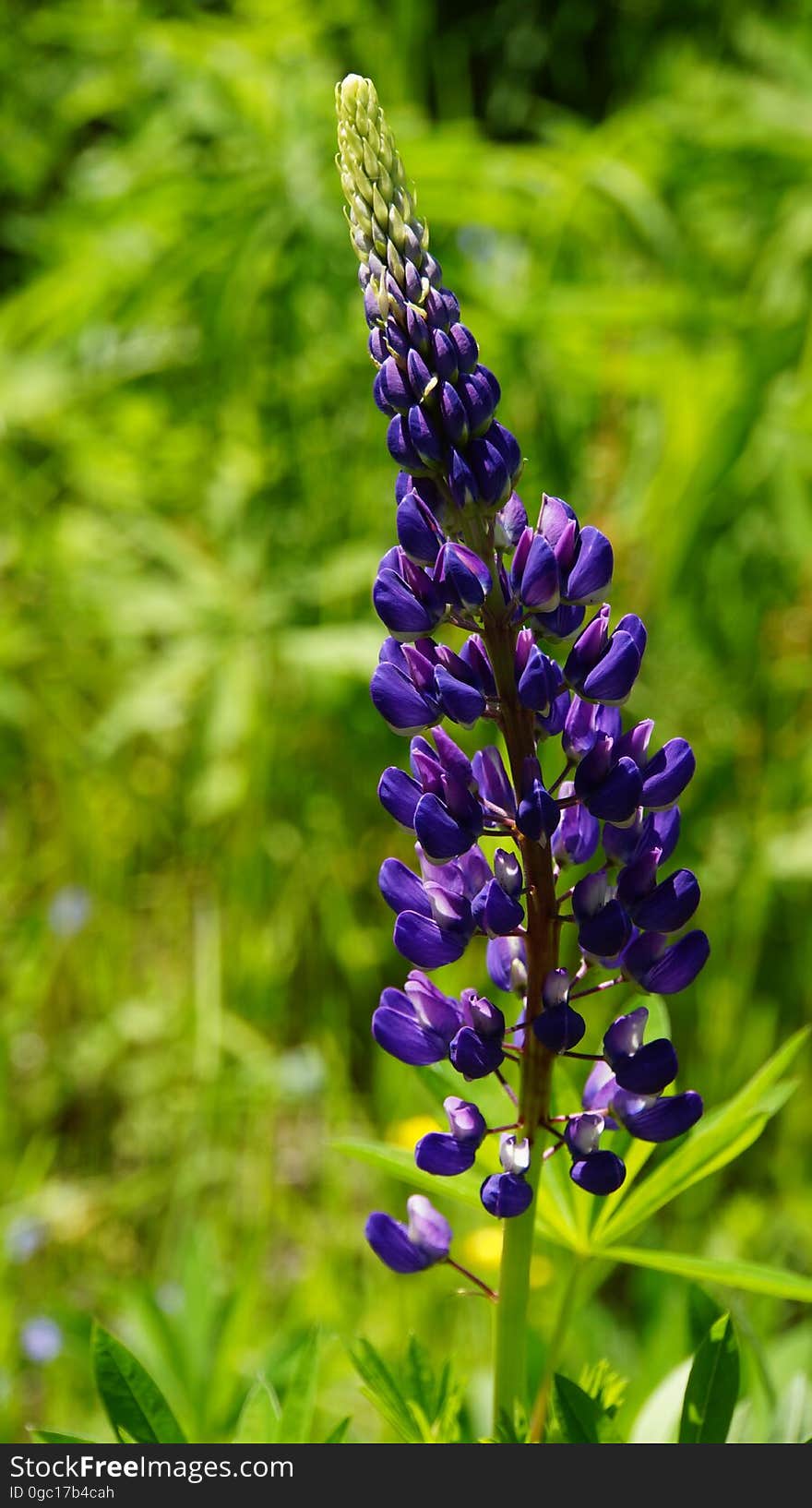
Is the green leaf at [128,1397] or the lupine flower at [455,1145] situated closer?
the lupine flower at [455,1145]

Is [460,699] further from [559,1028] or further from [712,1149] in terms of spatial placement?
[712,1149]

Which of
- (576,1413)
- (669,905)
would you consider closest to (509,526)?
(669,905)

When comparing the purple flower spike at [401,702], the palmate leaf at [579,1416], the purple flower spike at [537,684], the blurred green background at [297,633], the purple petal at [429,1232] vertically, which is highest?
the blurred green background at [297,633]

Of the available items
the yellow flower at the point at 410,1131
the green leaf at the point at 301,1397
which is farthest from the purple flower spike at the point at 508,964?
the yellow flower at the point at 410,1131

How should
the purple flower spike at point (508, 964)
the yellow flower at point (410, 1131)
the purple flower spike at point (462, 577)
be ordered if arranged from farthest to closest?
1. the yellow flower at point (410, 1131)
2. the purple flower spike at point (508, 964)
3. the purple flower spike at point (462, 577)

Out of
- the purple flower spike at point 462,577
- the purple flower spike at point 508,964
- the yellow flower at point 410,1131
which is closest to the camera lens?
the purple flower spike at point 462,577

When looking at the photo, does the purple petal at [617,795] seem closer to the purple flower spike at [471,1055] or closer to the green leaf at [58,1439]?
the purple flower spike at [471,1055]
